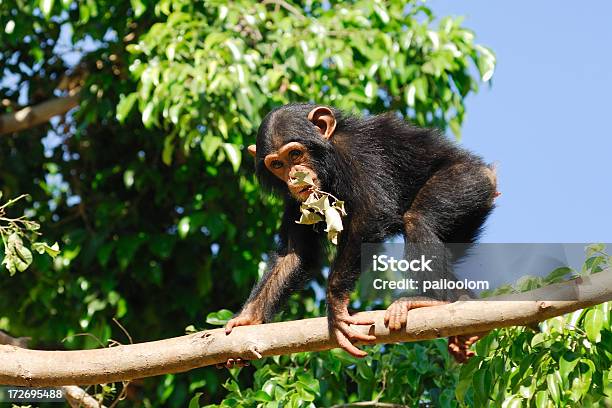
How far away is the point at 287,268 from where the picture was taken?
5.32 m

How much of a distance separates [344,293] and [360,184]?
26.4 inches

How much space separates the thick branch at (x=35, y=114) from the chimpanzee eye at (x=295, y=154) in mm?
3292

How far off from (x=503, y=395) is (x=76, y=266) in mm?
4487

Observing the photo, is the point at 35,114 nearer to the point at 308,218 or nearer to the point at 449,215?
the point at 308,218

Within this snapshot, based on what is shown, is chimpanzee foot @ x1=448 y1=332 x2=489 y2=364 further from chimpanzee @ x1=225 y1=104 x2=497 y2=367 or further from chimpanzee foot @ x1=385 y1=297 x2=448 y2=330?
chimpanzee foot @ x1=385 y1=297 x2=448 y2=330

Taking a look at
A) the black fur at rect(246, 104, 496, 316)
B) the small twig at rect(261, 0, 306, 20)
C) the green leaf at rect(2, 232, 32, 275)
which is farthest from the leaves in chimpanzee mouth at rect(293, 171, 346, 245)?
the small twig at rect(261, 0, 306, 20)

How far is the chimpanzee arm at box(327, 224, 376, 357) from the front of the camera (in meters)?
4.17

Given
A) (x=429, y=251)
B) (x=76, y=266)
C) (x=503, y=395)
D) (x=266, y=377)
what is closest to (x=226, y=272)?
(x=76, y=266)

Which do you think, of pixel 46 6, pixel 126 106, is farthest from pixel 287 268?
pixel 46 6

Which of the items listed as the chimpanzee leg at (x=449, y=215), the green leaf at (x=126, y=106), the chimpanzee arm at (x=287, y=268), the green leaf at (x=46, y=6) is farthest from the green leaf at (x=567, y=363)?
the green leaf at (x=46, y=6)

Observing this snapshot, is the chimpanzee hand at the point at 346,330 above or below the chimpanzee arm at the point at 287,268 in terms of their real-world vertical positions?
above

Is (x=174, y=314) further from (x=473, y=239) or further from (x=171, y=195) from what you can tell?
(x=473, y=239)

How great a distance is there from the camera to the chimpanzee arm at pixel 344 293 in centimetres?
417

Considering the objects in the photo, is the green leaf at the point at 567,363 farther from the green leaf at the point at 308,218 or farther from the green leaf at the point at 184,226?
the green leaf at the point at 184,226
